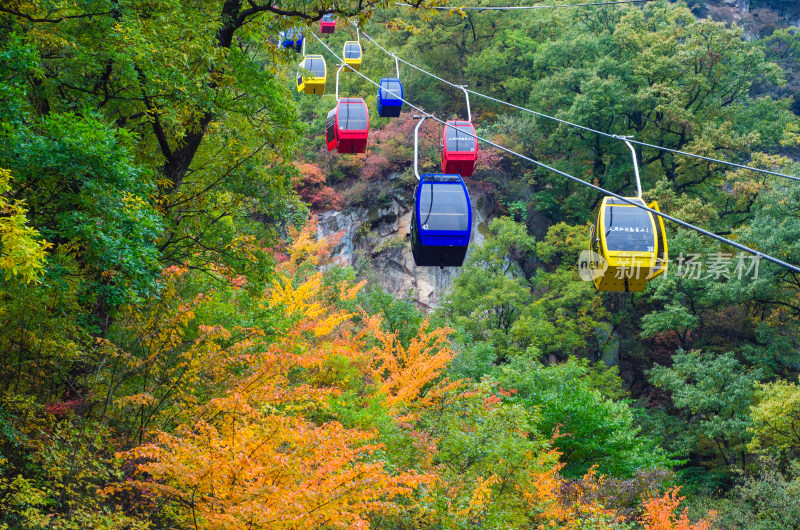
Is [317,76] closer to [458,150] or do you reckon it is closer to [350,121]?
[350,121]

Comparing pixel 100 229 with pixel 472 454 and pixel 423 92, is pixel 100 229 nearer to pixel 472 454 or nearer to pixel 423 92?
pixel 472 454

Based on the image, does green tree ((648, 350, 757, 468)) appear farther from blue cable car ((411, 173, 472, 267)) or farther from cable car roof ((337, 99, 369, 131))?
cable car roof ((337, 99, 369, 131))

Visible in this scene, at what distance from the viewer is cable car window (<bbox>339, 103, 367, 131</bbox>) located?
761 inches

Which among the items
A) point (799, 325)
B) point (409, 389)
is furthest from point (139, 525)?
point (799, 325)

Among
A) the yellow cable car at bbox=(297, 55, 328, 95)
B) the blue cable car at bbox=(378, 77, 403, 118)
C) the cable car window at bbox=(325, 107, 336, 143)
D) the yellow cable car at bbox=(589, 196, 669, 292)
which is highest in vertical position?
the yellow cable car at bbox=(297, 55, 328, 95)

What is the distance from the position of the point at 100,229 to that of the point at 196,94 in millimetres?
2902

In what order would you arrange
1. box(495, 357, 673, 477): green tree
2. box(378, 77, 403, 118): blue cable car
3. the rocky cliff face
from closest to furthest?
box(495, 357, 673, 477): green tree → box(378, 77, 403, 118): blue cable car → the rocky cliff face

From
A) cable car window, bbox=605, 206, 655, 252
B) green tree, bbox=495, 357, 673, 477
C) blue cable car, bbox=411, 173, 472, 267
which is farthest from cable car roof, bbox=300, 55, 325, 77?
cable car window, bbox=605, 206, 655, 252

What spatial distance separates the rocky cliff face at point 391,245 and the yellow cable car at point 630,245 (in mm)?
16728

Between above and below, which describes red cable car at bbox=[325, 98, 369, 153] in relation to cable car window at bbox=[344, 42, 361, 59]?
below

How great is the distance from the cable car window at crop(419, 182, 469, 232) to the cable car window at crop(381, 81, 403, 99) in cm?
1180

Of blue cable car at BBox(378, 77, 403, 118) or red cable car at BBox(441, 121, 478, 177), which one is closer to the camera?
red cable car at BBox(441, 121, 478, 177)

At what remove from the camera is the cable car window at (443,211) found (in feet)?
42.1

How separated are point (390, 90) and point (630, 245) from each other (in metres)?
13.6
